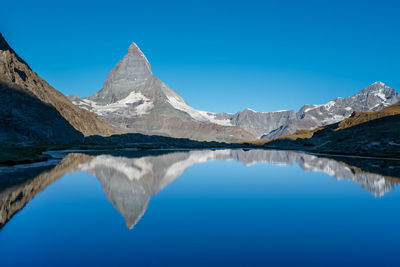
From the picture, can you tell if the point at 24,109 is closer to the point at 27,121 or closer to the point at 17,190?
the point at 27,121

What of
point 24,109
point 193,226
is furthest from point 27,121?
point 193,226

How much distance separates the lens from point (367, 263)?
10266 millimetres

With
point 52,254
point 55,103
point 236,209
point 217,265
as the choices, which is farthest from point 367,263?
point 55,103

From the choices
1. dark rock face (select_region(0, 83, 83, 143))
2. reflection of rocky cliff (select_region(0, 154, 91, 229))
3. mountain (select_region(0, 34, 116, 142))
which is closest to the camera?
reflection of rocky cliff (select_region(0, 154, 91, 229))

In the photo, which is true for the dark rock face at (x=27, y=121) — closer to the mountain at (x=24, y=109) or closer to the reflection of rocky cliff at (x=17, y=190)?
the mountain at (x=24, y=109)

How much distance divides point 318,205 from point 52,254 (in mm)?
15959

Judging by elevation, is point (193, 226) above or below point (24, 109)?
below

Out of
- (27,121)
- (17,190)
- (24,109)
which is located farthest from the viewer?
(24,109)

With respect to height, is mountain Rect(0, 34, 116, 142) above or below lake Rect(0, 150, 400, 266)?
above

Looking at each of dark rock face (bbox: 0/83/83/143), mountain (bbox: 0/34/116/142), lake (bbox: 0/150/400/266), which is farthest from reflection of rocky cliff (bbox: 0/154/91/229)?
mountain (bbox: 0/34/116/142)

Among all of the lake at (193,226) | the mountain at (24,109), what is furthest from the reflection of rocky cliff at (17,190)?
the mountain at (24,109)

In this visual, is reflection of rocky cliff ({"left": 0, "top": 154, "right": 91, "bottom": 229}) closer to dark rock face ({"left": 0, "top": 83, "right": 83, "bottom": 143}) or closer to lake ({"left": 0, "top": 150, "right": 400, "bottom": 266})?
lake ({"left": 0, "top": 150, "right": 400, "bottom": 266})

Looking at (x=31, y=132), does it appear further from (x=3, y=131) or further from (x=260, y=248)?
(x=260, y=248)

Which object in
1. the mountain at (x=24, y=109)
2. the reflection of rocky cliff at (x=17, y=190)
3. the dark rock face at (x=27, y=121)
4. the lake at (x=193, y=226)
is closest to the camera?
the lake at (x=193, y=226)
